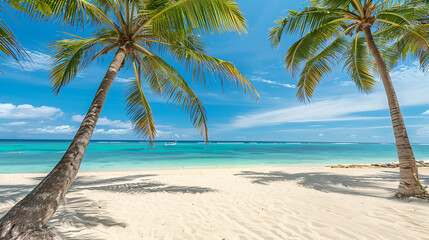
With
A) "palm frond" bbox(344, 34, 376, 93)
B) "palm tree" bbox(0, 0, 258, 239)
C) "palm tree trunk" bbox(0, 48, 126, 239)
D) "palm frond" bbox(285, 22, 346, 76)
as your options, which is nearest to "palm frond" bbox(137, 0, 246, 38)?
"palm tree" bbox(0, 0, 258, 239)

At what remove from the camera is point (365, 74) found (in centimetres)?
736

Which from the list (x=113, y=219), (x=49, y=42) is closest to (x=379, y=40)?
(x=113, y=219)

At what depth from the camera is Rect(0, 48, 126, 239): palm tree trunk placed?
187 cm

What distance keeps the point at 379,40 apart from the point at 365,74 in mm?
1589

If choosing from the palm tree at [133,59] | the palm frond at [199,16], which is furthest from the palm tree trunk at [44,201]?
the palm frond at [199,16]

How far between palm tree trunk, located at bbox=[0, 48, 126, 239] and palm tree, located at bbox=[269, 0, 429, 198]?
637 centimetres

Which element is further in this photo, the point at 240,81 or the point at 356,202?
the point at 356,202

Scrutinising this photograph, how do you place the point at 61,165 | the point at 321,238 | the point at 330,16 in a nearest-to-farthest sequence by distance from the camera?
the point at 61,165
the point at 321,238
the point at 330,16

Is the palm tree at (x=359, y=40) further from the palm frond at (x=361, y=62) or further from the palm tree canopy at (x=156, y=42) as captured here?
the palm tree canopy at (x=156, y=42)

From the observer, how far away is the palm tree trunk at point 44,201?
6.14 ft

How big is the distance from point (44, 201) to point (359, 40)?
9.45 metres

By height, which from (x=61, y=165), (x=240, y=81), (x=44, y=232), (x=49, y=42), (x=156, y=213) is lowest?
(x=156, y=213)

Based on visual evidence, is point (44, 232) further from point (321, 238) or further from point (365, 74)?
Answer: point (365, 74)

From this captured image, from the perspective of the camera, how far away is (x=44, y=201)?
7.07 feet
